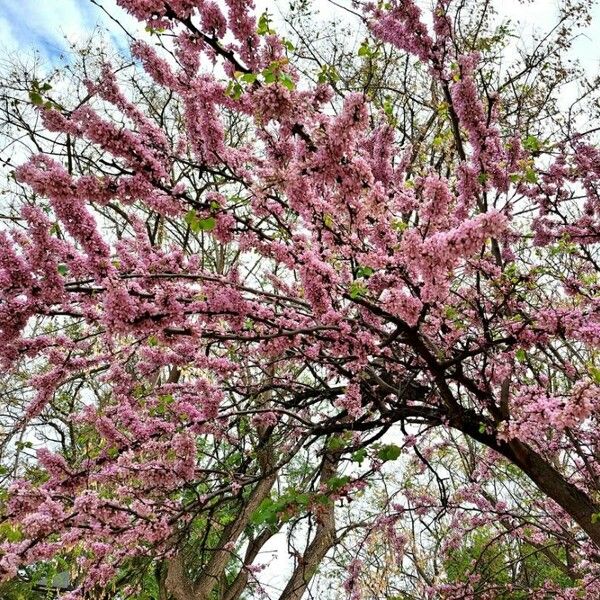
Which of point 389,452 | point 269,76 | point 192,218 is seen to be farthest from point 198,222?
point 389,452

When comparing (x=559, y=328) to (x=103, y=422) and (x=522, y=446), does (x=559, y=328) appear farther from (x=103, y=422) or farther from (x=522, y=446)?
(x=103, y=422)

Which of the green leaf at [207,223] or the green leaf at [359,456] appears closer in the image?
the green leaf at [207,223]

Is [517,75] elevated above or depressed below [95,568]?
above

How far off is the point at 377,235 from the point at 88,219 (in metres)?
1.55

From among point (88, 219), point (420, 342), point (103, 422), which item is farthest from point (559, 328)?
point (103, 422)

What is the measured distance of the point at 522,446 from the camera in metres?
3.81

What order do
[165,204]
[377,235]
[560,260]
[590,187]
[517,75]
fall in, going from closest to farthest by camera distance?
[165,204] < [377,235] < [590,187] < [517,75] < [560,260]

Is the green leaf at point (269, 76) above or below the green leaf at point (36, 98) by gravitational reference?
above

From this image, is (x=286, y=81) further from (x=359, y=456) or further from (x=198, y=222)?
(x=359, y=456)

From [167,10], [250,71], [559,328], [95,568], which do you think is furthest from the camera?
[95,568]

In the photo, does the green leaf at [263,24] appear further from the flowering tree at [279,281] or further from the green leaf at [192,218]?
the green leaf at [192,218]

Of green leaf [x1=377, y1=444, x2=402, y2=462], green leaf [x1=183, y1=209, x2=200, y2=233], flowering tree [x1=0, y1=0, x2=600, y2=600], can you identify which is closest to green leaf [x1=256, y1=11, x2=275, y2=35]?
flowering tree [x1=0, y1=0, x2=600, y2=600]

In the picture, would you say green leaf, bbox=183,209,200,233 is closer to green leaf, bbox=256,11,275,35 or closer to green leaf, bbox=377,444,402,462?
green leaf, bbox=256,11,275,35

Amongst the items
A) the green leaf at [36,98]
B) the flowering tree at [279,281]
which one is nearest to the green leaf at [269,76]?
the flowering tree at [279,281]
